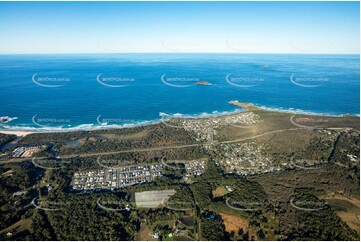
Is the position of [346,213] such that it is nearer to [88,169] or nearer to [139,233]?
[139,233]

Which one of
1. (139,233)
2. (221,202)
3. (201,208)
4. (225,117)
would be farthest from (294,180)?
(225,117)

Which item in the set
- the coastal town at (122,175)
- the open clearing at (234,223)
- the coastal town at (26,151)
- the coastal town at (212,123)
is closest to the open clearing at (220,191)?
the open clearing at (234,223)

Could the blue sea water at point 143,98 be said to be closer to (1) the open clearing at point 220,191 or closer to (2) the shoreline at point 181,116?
(2) the shoreline at point 181,116

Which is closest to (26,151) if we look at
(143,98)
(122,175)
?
(122,175)

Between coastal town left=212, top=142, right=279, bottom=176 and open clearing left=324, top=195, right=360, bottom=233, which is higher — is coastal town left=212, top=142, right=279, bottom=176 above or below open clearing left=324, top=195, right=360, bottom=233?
above

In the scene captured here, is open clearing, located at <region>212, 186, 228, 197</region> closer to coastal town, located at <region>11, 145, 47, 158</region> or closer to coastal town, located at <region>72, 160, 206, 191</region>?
coastal town, located at <region>72, 160, 206, 191</region>

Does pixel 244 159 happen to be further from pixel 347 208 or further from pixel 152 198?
pixel 152 198

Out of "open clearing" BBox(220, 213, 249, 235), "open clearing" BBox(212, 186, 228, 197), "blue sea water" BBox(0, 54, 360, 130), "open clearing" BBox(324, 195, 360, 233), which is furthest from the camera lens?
"blue sea water" BBox(0, 54, 360, 130)

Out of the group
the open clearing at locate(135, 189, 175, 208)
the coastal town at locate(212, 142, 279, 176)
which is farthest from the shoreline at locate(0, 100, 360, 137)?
the open clearing at locate(135, 189, 175, 208)
